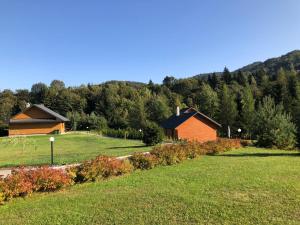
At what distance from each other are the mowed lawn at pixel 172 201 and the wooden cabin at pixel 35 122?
4257 cm

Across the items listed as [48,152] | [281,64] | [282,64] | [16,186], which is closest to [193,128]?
[48,152]

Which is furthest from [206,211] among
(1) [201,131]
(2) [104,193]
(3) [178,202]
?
(1) [201,131]

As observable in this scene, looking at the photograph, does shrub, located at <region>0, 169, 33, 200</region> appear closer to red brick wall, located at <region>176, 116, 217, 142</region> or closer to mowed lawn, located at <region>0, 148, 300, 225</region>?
mowed lawn, located at <region>0, 148, 300, 225</region>

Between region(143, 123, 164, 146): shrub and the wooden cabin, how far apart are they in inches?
1163

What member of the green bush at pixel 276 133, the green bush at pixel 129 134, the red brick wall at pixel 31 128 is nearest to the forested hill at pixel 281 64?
the green bush at pixel 129 134

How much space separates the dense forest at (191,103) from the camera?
145 ft

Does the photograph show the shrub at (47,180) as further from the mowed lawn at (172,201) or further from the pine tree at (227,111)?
the pine tree at (227,111)

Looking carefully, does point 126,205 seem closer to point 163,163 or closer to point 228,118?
point 163,163

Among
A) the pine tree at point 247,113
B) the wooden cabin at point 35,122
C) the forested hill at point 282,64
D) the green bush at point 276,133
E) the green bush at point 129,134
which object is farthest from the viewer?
the forested hill at point 282,64

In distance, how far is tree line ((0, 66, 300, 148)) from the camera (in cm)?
2786

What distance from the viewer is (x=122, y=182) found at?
10.5 meters

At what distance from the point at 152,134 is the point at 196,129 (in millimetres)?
14661

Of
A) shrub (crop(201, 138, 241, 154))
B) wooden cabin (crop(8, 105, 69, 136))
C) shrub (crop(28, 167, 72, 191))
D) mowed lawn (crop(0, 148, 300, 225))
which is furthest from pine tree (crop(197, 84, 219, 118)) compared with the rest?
shrub (crop(28, 167, 72, 191))

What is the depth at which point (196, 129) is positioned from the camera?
126 ft
